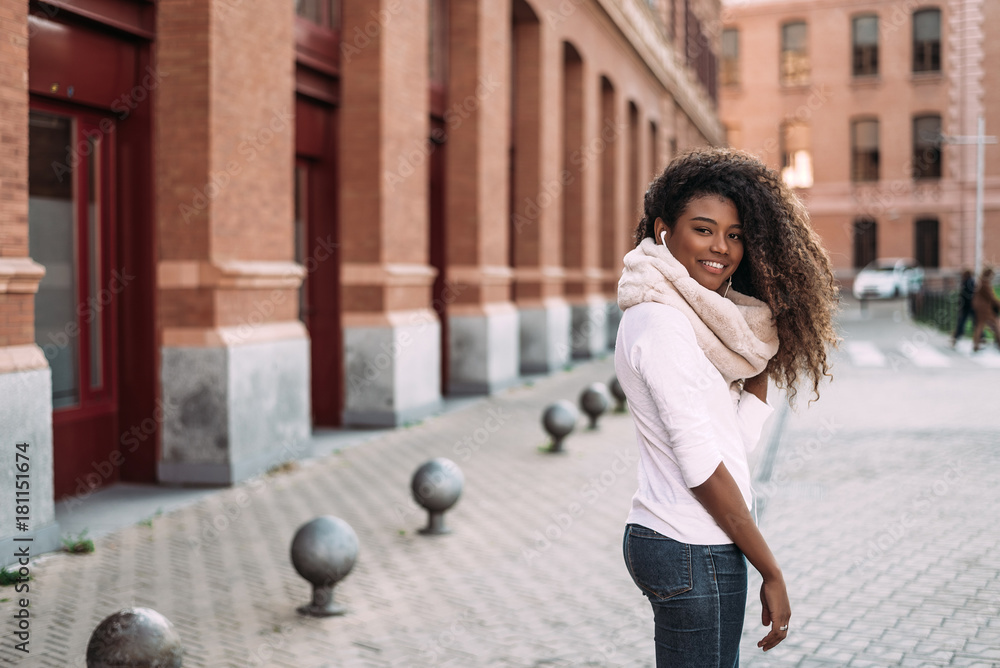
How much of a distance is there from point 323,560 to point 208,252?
399 cm

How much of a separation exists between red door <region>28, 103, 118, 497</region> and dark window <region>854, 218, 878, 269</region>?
151ft

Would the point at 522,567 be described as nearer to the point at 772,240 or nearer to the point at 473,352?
the point at 772,240

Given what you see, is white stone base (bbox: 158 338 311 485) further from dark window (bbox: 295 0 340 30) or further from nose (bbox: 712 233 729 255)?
nose (bbox: 712 233 729 255)

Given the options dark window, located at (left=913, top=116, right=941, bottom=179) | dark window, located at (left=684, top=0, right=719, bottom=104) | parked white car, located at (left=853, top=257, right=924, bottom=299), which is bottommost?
parked white car, located at (left=853, top=257, right=924, bottom=299)

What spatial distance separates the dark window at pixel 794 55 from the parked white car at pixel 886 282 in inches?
499

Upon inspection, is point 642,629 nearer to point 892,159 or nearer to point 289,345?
point 289,345

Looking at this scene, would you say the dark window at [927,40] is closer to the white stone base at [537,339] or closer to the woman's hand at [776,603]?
the white stone base at [537,339]

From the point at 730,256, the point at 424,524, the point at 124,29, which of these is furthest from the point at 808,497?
the point at 124,29

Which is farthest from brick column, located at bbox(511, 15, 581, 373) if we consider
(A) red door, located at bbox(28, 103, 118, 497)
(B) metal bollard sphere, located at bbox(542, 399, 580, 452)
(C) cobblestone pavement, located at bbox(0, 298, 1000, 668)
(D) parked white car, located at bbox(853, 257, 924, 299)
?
(D) parked white car, located at bbox(853, 257, 924, 299)

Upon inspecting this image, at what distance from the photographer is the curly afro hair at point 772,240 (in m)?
2.52

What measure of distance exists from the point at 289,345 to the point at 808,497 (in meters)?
4.88

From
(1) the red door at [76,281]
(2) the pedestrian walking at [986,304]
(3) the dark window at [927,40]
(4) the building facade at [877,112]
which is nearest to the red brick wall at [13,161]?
(1) the red door at [76,281]

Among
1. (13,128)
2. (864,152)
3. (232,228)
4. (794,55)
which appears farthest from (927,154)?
(13,128)

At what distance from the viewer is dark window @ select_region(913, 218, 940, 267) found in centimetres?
4819
